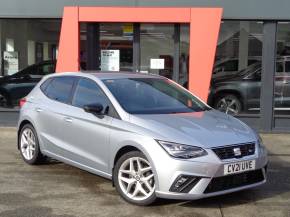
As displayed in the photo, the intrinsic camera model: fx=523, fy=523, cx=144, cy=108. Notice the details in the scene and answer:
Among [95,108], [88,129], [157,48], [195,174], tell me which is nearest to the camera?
[195,174]

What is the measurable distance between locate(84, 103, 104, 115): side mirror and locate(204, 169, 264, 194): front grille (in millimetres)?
1643

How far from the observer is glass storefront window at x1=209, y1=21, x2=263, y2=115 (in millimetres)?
11359

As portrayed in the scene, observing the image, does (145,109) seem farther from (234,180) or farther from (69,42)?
(69,42)

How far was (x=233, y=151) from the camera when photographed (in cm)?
570

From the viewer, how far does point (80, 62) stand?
11.8 metres

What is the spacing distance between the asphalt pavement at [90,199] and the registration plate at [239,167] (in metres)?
0.45

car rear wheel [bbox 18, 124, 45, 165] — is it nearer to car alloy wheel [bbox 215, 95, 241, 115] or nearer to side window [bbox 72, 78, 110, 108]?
side window [bbox 72, 78, 110, 108]

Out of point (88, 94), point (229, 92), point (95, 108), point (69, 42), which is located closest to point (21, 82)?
point (69, 42)

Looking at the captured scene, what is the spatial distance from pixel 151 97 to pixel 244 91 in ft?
17.5

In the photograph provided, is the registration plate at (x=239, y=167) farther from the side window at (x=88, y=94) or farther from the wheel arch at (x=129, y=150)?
the side window at (x=88, y=94)

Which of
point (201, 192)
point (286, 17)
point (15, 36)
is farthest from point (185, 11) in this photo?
point (201, 192)

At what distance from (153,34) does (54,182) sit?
5.62 metres

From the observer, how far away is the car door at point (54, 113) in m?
7.02

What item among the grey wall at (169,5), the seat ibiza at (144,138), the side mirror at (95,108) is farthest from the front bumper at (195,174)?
the grey wall at (169,5)
